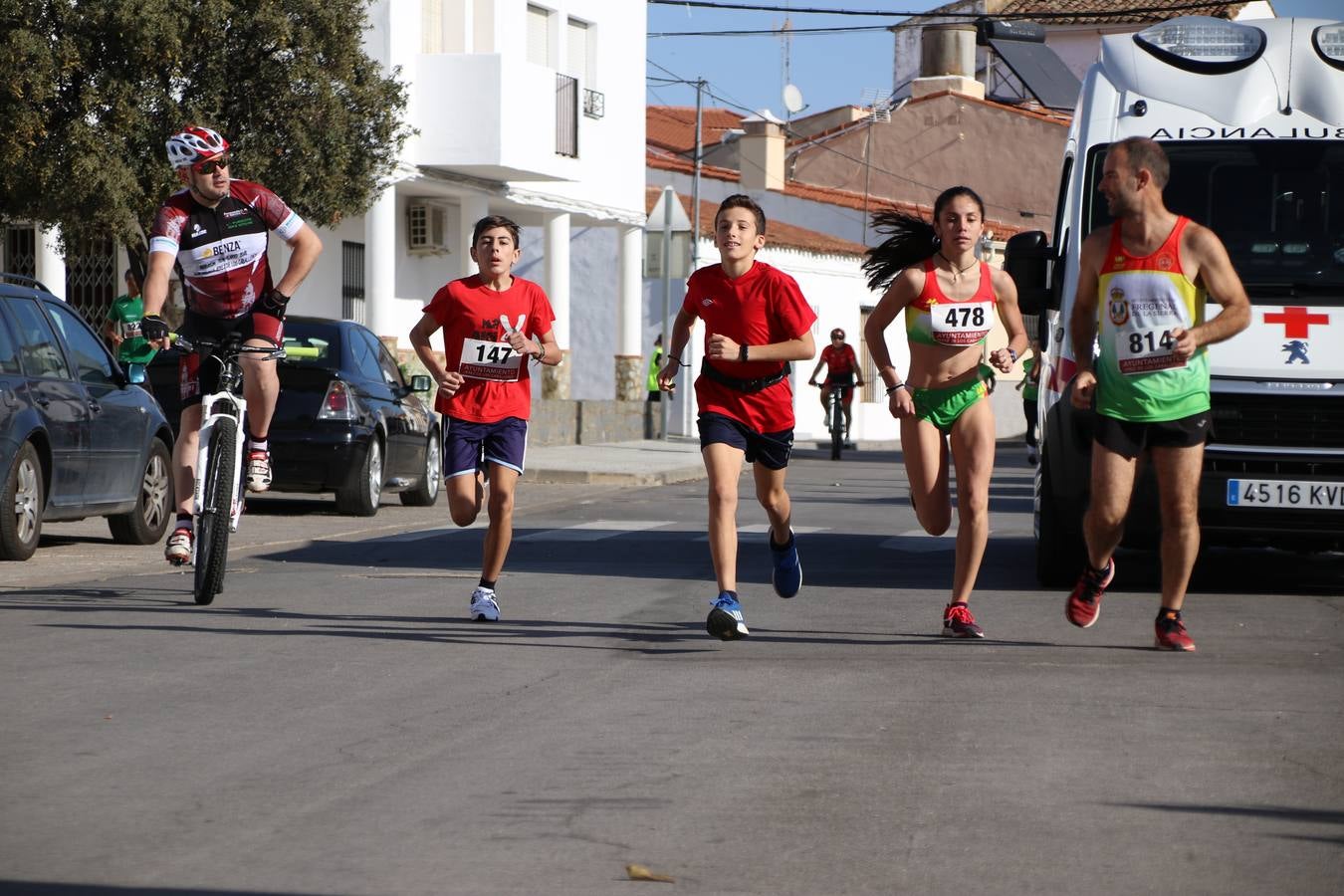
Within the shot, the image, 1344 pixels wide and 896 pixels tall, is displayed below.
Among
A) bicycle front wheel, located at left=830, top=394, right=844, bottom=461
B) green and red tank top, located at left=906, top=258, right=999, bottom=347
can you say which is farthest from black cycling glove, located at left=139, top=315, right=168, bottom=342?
bicycle front wheel, located at left=830, top=394, right=844, bottom=461

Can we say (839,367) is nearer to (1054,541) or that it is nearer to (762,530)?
(762,530)

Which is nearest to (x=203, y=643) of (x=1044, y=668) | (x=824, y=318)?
(x=1044, y=668)

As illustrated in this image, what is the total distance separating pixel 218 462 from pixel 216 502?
18 centimetres

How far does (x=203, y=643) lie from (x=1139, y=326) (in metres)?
3.76

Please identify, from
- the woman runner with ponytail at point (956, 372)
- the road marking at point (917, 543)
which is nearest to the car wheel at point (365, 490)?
the road marking at point (917, 543)

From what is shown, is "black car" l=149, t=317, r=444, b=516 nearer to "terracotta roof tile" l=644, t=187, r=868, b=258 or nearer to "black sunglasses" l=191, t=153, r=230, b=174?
"black sunglasses" l=191, t=153, r=230, b=174

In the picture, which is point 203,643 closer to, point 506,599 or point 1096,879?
point 506,599

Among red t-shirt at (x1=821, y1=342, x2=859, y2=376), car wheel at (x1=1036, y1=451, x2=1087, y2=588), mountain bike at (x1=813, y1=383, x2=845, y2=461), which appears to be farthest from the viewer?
mountain bike at (x1=813, y1=383, x2=845, y2=461)

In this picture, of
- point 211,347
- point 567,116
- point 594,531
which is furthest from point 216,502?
point 567,116

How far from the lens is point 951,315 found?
898cm

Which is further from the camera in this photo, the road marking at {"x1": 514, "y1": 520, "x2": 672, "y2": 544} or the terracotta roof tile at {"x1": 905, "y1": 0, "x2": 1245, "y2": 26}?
the terracotta roof tile at {"x1": 905, "y1": 0, "x2": 1245, "y2": 26}

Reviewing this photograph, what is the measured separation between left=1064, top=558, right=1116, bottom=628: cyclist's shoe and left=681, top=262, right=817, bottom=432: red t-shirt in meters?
1.37

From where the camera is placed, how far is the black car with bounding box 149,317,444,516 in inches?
659

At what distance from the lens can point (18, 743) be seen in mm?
6078
